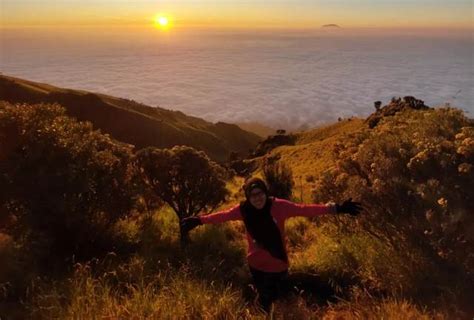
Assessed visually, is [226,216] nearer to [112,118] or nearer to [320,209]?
[320,209]

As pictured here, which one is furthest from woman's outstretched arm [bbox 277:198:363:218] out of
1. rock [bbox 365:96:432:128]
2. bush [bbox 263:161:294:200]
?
rock [bbox 365:96:432:128]

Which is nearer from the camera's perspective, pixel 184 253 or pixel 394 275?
pixel 394 275

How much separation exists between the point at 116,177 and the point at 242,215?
3921mm

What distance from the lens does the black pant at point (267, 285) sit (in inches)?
198

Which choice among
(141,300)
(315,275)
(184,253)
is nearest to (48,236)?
(184,253)

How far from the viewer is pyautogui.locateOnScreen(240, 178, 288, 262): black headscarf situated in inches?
200

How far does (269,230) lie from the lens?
508 cm

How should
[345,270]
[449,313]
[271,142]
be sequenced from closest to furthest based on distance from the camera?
[449,313], [345,270], [271,142]

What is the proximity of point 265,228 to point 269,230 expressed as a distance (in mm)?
53

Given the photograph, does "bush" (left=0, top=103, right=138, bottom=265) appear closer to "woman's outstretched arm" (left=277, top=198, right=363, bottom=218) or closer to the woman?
the woman

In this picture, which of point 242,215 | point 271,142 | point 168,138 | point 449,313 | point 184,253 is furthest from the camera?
point 168,138

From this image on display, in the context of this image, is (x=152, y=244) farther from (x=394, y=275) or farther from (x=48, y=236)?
(x=394, y=275)

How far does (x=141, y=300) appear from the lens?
4668 mm

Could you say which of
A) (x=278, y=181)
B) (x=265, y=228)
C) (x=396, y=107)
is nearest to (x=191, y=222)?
(x=265, y=228)
